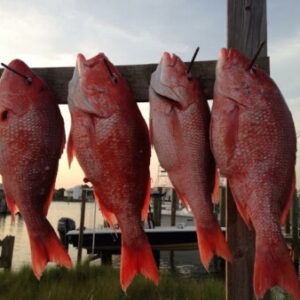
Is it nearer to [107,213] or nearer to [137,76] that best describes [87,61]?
[137,76]

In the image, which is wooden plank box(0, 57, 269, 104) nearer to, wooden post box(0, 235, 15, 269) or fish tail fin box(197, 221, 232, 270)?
fish tail fin box(197, 221, 232, 270)

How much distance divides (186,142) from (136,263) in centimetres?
76

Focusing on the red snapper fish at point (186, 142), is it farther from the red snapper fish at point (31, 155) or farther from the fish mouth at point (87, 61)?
the red snapper fish at point (31, 155)

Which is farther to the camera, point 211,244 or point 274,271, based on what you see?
point 211,244

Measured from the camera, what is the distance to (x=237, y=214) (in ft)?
7.73

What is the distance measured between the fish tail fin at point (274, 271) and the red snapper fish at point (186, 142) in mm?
250

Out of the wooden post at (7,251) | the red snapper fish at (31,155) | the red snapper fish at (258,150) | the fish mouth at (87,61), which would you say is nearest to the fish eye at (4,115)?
the red snapper fish at (31,155)

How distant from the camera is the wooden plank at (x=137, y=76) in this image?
7.93 feet

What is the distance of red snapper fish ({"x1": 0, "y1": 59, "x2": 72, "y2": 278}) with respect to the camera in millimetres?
2156

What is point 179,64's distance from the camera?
2.29m

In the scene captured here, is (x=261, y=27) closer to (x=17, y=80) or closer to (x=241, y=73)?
(x=241, y=73)

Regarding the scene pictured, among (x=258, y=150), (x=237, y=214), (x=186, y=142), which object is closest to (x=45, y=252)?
(x=186, y=142)

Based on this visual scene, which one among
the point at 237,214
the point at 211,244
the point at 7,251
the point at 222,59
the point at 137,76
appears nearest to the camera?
the point at 211,244

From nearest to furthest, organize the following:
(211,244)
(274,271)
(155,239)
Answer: (274,271) → (211,244) → (155,239)
